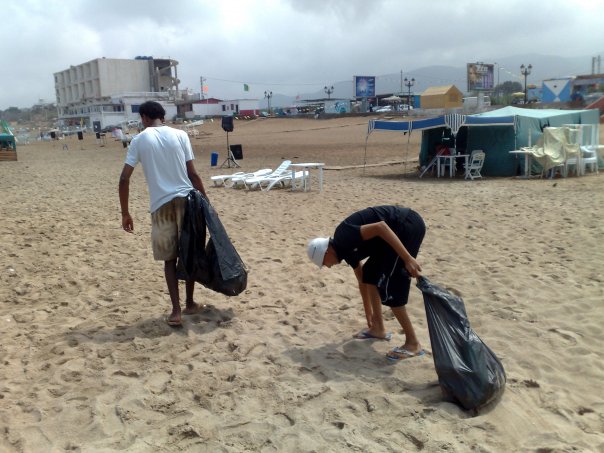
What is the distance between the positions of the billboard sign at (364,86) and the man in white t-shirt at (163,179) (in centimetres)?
6763

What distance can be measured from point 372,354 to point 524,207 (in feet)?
20.4

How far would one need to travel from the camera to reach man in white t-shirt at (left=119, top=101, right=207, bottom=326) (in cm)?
378

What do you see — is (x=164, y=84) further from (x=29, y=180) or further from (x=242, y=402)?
(x=242, y=402)

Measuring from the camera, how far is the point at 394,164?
17906 mm

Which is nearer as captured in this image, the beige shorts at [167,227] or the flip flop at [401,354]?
the flip flop at [401,354]

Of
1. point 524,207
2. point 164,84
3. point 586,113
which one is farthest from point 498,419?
point 164,84

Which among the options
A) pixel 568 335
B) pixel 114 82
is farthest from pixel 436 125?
pixel 114 82

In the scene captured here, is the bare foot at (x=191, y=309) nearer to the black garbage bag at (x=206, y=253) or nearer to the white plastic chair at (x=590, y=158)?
the black garbage bag at (x=206, y=253)

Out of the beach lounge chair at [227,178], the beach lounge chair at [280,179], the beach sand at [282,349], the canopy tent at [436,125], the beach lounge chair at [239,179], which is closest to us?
the beach sand at [282,349]

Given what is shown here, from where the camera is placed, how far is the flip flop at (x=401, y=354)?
11.0ft

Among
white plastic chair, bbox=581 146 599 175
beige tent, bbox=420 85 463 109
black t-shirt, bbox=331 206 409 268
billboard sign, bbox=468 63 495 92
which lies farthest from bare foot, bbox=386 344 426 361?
billboard sign, bbox=468 63 495 92

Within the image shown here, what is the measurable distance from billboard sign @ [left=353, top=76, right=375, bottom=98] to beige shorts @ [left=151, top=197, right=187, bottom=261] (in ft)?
222

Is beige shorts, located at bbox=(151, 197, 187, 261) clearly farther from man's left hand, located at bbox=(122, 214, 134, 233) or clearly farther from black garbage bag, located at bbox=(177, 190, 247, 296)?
man's left hand, located at bbox=(122, 214, 134, 233)

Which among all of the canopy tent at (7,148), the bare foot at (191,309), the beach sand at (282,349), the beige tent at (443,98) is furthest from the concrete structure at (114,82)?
the bare foot at (191,309)
